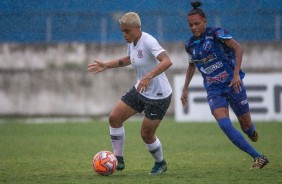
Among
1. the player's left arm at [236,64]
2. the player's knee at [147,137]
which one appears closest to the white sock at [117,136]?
the player's knee at [147,137]

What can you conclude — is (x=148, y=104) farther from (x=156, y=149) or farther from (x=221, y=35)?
(x=221, y=35)

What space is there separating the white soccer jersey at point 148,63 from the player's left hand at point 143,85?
0.46 m

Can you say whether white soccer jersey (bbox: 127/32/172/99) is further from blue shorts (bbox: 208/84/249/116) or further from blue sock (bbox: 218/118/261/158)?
blue sock (bbox: 218/118/261/158)

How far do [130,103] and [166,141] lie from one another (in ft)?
18.7

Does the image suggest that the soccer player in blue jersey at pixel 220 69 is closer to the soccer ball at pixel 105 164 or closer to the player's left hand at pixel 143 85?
the player's left hand at pixel 143 85

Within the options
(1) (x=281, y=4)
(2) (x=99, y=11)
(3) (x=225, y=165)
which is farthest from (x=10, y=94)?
(3) (x=225, y=165)

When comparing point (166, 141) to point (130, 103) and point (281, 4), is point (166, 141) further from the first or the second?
point (281, 4)

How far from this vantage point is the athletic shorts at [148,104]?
34.6 ft

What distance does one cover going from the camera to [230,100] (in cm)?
1099

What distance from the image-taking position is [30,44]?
2203 cm

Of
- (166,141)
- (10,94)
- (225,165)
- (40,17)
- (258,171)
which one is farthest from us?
(40,17)

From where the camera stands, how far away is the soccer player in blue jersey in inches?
420

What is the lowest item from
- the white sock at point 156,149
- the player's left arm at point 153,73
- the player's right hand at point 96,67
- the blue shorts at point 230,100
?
the white sock at point 156,149

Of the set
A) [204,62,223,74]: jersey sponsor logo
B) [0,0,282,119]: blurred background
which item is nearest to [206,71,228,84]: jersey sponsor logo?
[204,62,223,74]: jersey sponsor logo
